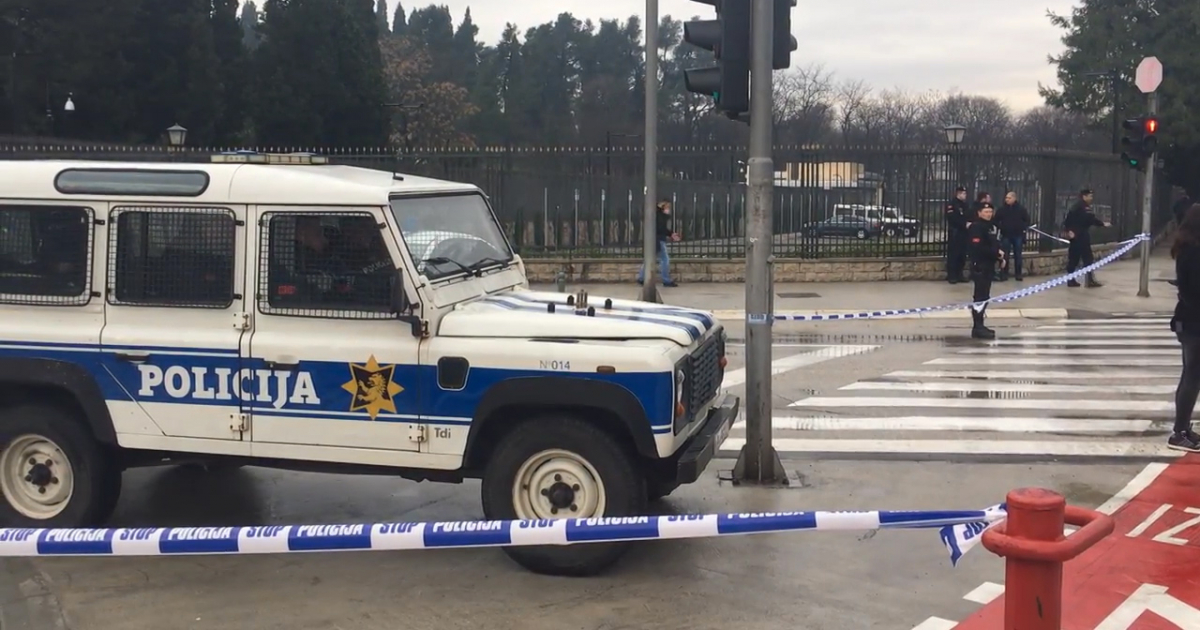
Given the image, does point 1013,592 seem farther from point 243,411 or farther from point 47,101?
point 47,101

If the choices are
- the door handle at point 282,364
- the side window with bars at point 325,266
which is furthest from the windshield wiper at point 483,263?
the door handle at point 282,364

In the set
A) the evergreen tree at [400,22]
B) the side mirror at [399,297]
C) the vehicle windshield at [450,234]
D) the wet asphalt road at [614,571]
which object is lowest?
the wet asphalt road at [614,571]

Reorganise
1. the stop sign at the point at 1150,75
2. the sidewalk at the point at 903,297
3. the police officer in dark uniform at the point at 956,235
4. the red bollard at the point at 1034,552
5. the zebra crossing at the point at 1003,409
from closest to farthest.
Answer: the red bollard at the point at 1034,552 → the zebra crossing at the point at 1003,409 → the sidewalk at the point at 903,297 → the stop sign at the point at 1150,75 → the police officer in dark uniform at the point at 956,235

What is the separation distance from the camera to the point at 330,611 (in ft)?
18.7

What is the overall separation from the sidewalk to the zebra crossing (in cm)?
390

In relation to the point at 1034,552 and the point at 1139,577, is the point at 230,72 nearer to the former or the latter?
the point at 1139,577

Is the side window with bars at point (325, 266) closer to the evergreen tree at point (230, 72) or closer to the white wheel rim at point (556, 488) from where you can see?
the white wheel rim at point (556, 488)

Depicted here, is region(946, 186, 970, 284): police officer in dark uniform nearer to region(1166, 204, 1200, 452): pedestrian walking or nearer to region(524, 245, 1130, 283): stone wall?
region(524, 245, 1130, 283): stone wall

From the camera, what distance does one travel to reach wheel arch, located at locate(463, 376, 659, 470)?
5891mm

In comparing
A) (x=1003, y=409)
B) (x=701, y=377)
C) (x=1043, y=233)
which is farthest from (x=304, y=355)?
(x=1043, y=233)

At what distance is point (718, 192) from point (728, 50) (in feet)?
47.1

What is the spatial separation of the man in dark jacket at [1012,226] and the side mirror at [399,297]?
18.4 metres

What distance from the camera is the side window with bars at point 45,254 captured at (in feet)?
21.4

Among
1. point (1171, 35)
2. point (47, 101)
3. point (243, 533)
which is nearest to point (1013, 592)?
point (243, 533)
